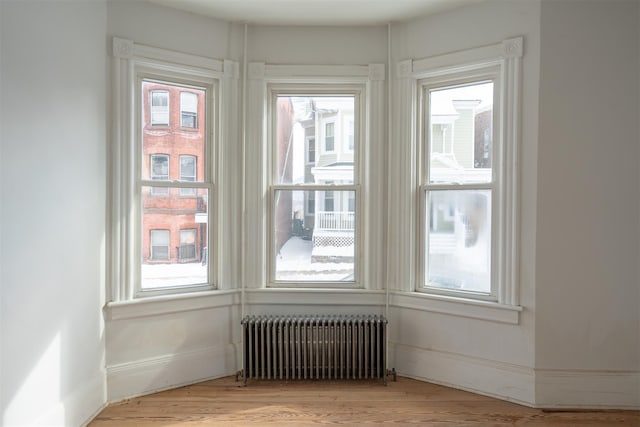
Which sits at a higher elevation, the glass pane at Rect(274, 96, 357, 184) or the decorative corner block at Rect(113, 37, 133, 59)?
the decorative corner block at Rect(113, 37, 133, 59)

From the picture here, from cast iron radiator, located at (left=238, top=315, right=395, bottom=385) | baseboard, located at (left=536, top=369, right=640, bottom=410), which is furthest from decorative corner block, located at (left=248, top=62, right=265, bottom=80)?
baseboard, located at (left=536, top=369, right=640, bottom=410)

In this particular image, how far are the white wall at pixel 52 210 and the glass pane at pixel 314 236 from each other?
1.33 meters

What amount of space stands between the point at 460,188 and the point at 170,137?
2167 millimetres

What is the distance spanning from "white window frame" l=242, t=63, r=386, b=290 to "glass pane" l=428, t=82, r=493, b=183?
407 mm

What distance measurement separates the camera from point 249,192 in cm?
365

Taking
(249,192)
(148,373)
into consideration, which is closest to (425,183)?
(249,192)

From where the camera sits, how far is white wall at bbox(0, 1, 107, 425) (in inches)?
87.7

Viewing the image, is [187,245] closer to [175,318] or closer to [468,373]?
[175,318]

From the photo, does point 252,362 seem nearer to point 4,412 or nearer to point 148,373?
point 148,373

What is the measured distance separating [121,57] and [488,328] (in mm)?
3119

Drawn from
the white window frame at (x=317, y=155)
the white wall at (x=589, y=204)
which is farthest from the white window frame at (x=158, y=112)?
the white wall at (x=589, y=204)

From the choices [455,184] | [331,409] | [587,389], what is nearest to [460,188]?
[455,184]

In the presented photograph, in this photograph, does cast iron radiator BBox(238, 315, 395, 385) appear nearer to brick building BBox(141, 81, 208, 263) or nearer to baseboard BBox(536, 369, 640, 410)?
brick building BBox(141, 81, 208, 263)

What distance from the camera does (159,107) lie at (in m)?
3.42
